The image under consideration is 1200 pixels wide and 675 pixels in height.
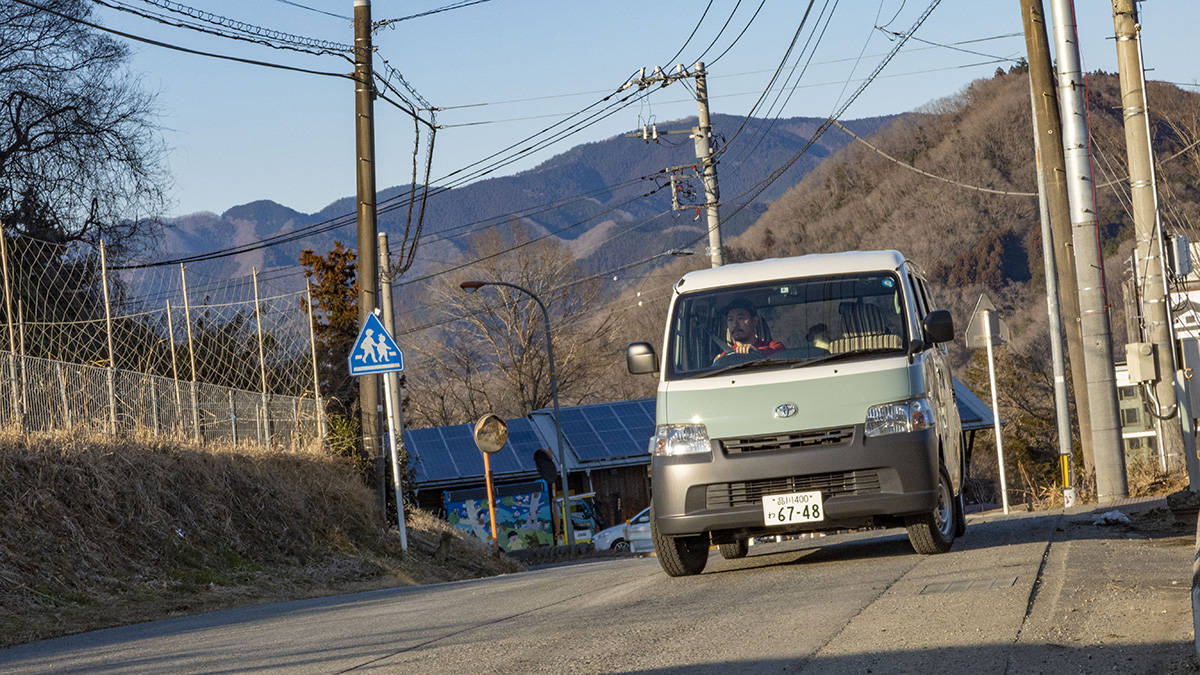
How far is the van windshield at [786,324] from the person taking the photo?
9.12 meters

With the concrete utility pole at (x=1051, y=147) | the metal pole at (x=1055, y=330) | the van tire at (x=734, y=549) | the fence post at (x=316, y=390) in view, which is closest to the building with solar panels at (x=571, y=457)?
the metal pole at (x=1055, y=330)

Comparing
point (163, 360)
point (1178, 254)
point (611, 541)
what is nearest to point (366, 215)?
point (163, 360)

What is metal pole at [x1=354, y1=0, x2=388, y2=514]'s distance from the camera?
60.0ft

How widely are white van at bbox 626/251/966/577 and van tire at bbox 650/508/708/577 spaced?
1 centimetres

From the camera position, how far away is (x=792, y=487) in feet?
28.3

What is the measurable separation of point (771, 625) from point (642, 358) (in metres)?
3.34

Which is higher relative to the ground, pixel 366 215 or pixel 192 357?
pixel 366 215

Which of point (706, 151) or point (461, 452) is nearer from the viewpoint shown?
Result: point (706, 151)

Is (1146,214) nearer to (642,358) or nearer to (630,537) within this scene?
(642,358)

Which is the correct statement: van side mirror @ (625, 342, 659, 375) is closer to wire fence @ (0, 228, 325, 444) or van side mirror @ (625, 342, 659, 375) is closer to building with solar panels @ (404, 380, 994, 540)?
wire fence @ (0, 228, 325, 444)

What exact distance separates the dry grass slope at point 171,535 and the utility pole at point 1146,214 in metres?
9.53

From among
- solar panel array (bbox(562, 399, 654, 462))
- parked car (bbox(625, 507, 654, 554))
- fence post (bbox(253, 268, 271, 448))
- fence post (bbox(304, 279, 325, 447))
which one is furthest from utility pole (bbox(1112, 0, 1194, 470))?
solar panel array (bbox(562, 399, 654, 462))

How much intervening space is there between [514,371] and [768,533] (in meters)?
58.4

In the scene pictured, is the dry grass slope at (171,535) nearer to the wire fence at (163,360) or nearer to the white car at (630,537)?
the wire fence at (163,360)
